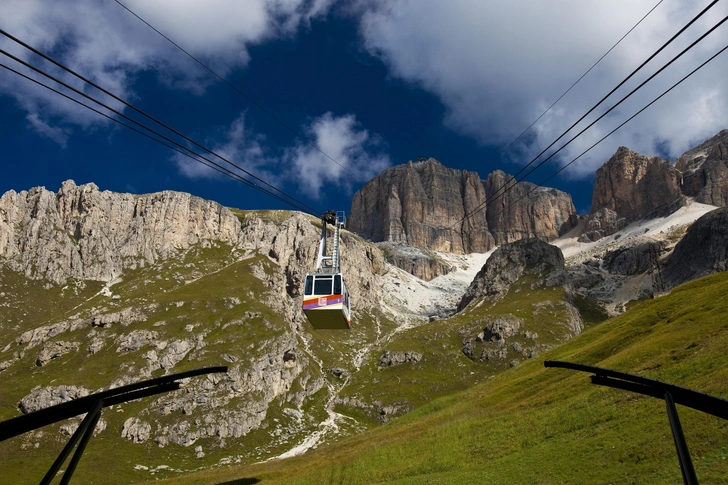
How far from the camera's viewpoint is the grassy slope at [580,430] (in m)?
35.4

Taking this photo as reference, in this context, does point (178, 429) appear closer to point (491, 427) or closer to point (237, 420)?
point (237, 420)

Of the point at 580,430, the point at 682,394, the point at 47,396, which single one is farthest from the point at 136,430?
the point at 682,394

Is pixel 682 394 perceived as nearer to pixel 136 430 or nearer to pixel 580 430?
pixel 580 430

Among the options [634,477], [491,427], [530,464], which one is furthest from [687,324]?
[634,477]

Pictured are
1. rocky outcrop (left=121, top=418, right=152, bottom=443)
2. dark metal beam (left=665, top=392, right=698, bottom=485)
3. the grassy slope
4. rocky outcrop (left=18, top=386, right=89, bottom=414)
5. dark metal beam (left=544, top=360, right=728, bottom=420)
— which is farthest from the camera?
rocky outcrop (left=18, top=386, right=89, bottom=414)

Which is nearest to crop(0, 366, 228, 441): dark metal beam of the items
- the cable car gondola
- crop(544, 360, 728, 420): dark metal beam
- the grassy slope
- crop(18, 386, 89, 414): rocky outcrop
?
crop(544, 360, 728, 420): dark metal beam

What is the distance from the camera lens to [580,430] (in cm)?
4603

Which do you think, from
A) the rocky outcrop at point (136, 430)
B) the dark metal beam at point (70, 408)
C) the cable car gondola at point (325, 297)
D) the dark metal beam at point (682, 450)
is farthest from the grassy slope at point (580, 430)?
the rocky outcrop at point (136, 430)

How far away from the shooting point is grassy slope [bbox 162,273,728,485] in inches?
1394

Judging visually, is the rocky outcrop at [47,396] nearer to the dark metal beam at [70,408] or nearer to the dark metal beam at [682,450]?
the dark metal beam at [70,408]

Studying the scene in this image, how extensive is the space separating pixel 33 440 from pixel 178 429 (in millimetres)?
44259

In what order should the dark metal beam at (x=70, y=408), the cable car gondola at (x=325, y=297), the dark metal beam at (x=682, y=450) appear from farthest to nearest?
1. the cable car gondola at (x=325, y=297)
2. the dark metal beam at (x=682, y=450)
3. the dark metal beam at (x=70, y=408)

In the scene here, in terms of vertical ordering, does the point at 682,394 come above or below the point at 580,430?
above

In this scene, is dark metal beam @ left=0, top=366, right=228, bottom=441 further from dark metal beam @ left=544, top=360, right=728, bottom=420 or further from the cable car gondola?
the cable car gondola
